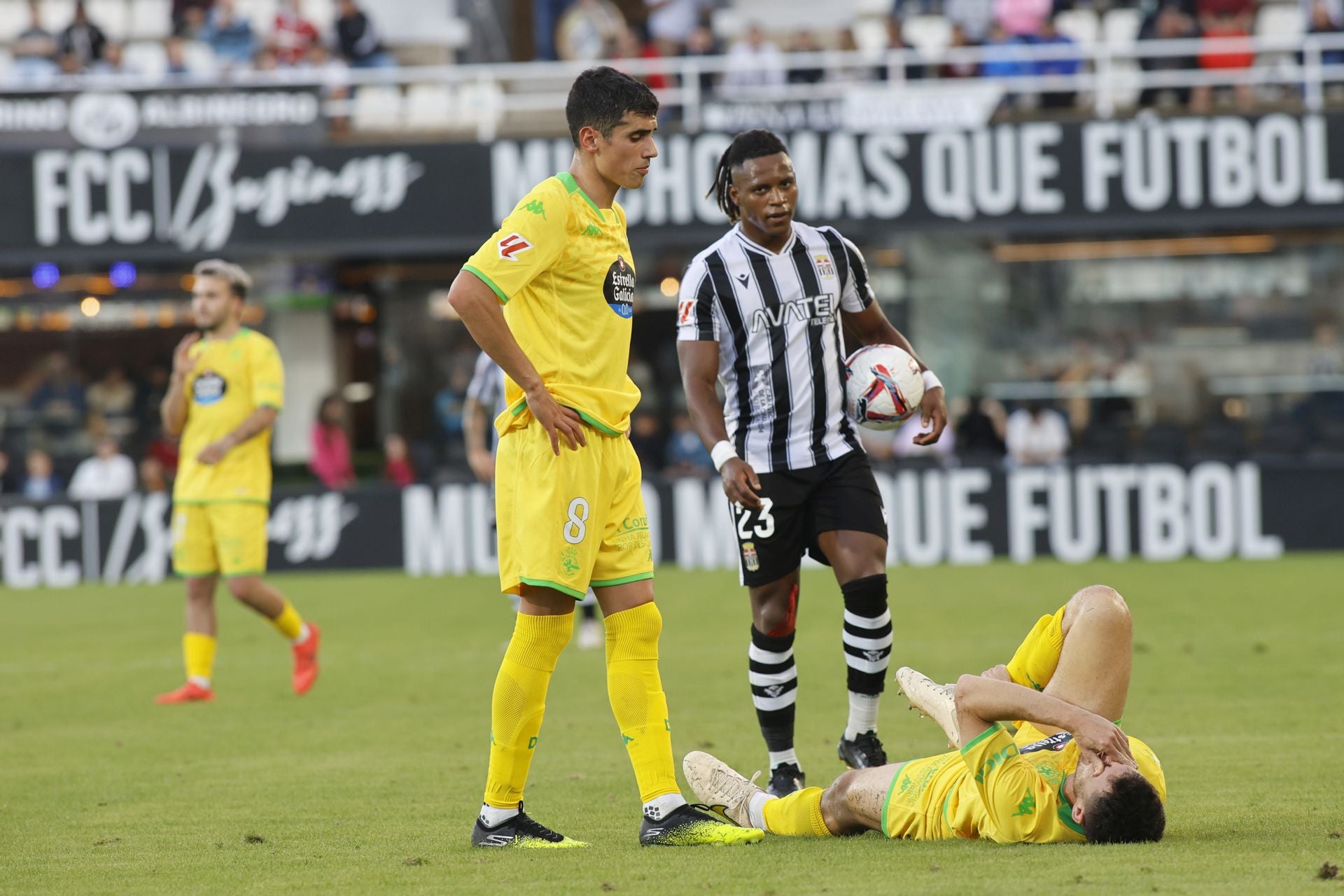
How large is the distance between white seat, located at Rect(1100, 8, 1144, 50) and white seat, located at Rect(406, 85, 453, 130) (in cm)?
862

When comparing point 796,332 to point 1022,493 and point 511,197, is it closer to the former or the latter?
point 1022,493

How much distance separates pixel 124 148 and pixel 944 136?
8.57 meters

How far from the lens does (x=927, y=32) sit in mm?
21156

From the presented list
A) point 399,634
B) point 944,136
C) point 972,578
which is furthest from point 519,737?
point 944,136

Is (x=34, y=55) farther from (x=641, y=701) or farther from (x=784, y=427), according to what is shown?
(x=641, y=701)

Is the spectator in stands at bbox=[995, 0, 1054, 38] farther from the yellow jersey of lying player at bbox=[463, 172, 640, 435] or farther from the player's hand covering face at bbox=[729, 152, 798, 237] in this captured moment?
the yellow jersey of lying player at bbox=[463, 172, 640, 435]

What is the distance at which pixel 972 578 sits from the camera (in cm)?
1417

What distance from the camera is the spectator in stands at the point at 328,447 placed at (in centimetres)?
1802

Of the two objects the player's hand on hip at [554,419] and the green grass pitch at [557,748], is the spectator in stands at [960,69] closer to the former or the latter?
the green grass pitch at [557,748]

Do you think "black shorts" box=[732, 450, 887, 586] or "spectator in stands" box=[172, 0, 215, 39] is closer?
"black shorts" box=[732, 450, 887, 586]

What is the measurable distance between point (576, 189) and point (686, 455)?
12900 mm

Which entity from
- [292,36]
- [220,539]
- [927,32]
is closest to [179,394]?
[220,539]

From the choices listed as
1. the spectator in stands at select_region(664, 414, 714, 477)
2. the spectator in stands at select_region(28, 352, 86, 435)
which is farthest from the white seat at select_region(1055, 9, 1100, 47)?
the spectator in stands at select_region(28, 352, 86, 435)

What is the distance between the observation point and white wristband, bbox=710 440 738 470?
5.25 m
